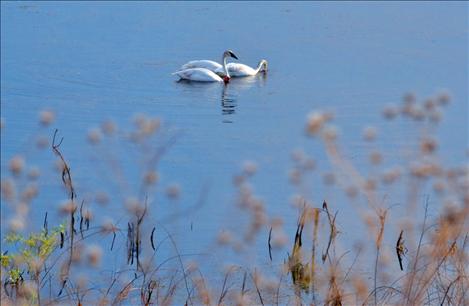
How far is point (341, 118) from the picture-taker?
7.75 m

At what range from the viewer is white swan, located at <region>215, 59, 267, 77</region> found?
974 centimetres

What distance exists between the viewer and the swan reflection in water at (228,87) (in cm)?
866

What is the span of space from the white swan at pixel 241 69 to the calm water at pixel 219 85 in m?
0.10

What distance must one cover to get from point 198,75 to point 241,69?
2.31 feet

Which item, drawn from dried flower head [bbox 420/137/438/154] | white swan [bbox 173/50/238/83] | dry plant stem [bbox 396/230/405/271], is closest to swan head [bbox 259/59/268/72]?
white swan [bbox 173/50/238/83]

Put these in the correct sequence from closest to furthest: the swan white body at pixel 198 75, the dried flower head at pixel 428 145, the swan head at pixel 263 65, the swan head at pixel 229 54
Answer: the dried flower head at pixel 428 145 → the swan white body at pixel 198 75 → the swan head at pixel 263 65 → the swan head at pixel 229 54

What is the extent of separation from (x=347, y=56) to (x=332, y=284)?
6.75 meters

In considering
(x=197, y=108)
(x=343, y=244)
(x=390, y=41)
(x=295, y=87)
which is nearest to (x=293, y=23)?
(x=390, y=41)

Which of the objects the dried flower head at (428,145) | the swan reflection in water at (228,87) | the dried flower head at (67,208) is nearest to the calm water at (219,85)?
the swan reflection in water at (228,87)

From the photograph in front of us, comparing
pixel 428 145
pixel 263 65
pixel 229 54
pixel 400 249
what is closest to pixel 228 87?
pixel 263 65

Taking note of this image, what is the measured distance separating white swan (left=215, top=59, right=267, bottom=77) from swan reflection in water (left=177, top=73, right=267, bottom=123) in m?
0.04

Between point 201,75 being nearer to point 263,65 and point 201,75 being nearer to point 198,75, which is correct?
point 198,75

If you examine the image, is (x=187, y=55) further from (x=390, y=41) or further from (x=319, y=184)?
(x=319, y=184)

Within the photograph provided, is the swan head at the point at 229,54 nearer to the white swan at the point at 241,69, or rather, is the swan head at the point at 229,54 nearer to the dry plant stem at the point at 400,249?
the white swan at the point at 241,69
